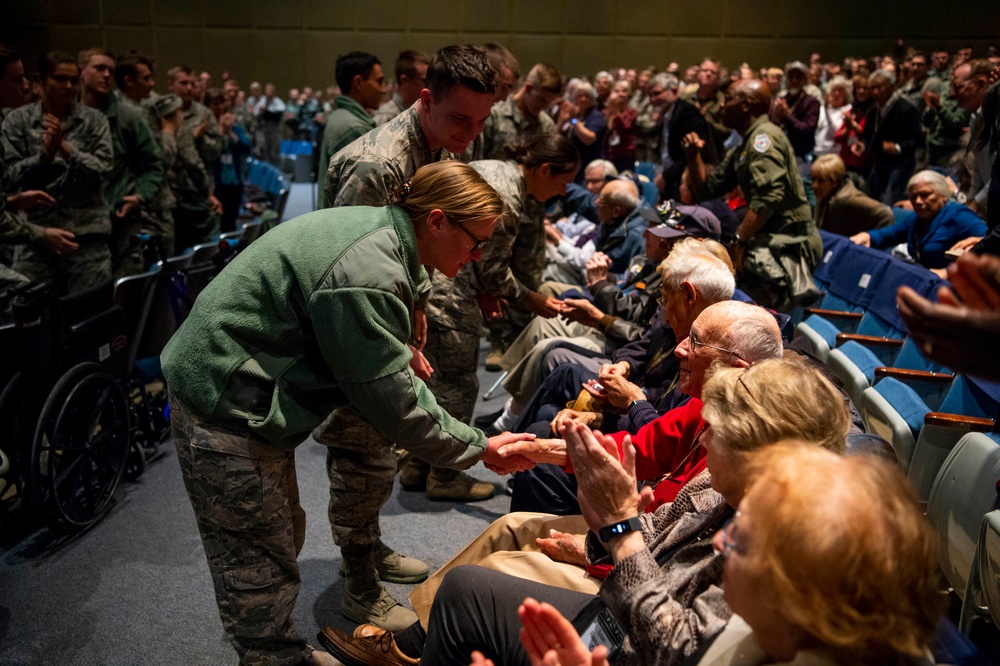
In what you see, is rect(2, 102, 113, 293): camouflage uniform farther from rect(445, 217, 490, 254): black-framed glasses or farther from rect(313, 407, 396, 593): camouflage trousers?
rect(445, 217, 490, 254): black-framed glasses

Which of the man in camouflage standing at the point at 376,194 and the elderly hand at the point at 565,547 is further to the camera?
the man in camouflage standing at the point at 376,194

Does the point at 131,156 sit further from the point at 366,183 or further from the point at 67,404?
the point at 366,183

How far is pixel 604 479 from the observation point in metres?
1.45

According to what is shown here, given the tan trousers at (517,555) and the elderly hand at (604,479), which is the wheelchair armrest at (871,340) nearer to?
the tan trousers at (517,555)

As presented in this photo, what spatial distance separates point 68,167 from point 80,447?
1788 millimetres

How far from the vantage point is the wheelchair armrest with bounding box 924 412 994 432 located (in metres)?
2.19

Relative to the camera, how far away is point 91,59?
14.5ft

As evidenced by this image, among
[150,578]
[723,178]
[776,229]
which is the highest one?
[723,178]

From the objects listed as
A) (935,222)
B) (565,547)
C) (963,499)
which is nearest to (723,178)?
(935,222)

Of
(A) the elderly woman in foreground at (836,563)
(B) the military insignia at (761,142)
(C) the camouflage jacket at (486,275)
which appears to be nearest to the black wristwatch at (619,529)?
(A) the elderly woman in foreground at (836,563)

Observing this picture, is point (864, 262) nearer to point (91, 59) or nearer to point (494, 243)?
point (494, 243)

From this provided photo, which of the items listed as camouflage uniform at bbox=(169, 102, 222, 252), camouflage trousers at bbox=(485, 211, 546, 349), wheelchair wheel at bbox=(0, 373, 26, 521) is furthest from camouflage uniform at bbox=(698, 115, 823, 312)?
camouflage uniform at bbox=(169, 102, 222, 252)

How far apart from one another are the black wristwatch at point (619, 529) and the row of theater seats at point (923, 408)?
76 centimetres

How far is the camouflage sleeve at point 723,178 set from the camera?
14.8 ft
